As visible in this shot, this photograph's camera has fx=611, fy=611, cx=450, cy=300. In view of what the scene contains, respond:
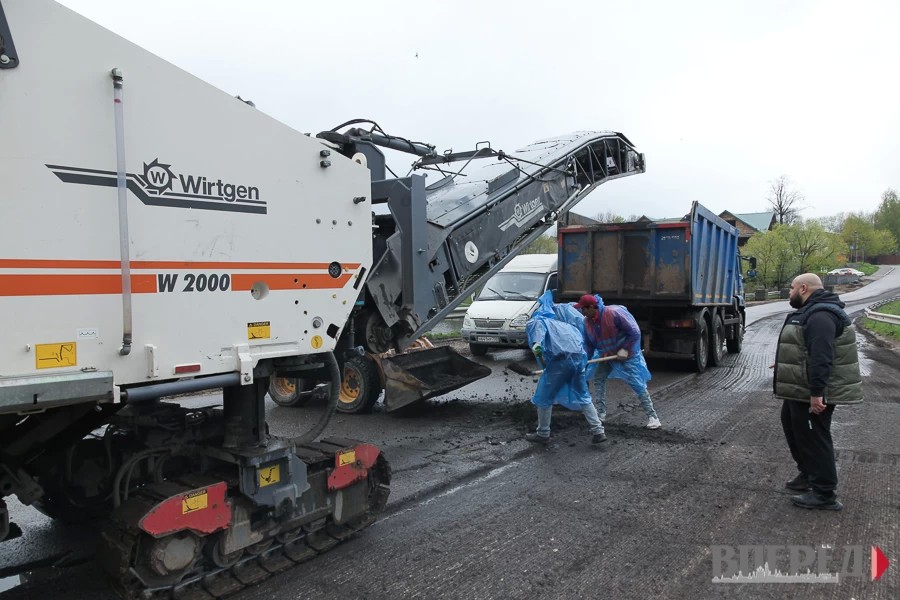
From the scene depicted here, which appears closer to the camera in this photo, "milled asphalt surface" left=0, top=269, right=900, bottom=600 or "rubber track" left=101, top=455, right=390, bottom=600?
"rubber track" left=101, top=455, right=390, bottom=600

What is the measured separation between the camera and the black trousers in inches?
172

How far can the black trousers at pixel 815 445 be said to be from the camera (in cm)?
436

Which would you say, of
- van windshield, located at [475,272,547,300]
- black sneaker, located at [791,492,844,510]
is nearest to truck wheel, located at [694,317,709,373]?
van windshield, located at [475,272,547,300]

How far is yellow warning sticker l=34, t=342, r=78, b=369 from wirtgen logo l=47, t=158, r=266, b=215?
2.20 feet

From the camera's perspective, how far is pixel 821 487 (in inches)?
173

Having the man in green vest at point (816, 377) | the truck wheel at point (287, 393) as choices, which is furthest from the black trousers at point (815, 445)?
the truck wheel at point (287, 393)

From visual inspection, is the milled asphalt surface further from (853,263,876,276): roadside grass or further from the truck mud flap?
(853,263,876,276): roadside grass

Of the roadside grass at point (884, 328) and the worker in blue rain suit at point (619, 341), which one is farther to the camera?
the roadside grass at point (884, 328)

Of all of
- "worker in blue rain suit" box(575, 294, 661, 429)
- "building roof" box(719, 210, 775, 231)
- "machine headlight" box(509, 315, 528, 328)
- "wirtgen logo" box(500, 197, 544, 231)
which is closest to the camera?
"worker in blue rain suit" box(575, 294, 661, 429)

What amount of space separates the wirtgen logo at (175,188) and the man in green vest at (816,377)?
3.79 meters

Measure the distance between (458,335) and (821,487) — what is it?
11.9 metres

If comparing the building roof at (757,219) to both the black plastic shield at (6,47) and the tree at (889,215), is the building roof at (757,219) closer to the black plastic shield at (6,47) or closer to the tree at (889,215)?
the tree at (889,215)

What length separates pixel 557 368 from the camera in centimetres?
619

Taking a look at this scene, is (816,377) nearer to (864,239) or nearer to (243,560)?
(243,560)
